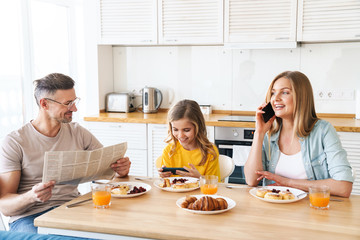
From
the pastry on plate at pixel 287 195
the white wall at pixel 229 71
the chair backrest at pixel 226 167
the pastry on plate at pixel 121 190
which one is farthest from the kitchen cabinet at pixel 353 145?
the pastry on plate at pixel 121 190

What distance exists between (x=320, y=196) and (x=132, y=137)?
2.32 meters

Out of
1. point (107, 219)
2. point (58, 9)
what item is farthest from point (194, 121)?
point (58, 9)

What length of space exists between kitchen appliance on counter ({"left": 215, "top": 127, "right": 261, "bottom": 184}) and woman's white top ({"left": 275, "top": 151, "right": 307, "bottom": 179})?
1.31m

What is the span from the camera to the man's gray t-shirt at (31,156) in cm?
184

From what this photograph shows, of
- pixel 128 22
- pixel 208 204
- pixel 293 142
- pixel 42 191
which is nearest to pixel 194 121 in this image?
pixel 293 142

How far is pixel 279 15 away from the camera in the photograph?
3330 mm

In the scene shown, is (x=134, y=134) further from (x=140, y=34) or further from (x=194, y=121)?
(x=194, y=121)

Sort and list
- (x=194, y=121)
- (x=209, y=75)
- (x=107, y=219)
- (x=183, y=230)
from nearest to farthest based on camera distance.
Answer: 1. (x=183, y=230)
2. (x=107, y=219)
3. (x=194, y=121)
4. (x=209, y=75)

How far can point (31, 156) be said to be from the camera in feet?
6.26

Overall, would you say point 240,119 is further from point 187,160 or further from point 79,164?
point 79,164

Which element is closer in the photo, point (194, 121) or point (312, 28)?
point (194, 121)

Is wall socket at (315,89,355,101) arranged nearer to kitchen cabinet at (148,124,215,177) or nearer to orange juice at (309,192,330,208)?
kitchen cabinet at (148,124,215,177)

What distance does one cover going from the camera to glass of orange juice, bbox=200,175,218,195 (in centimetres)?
167

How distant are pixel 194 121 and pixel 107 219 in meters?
0.92
